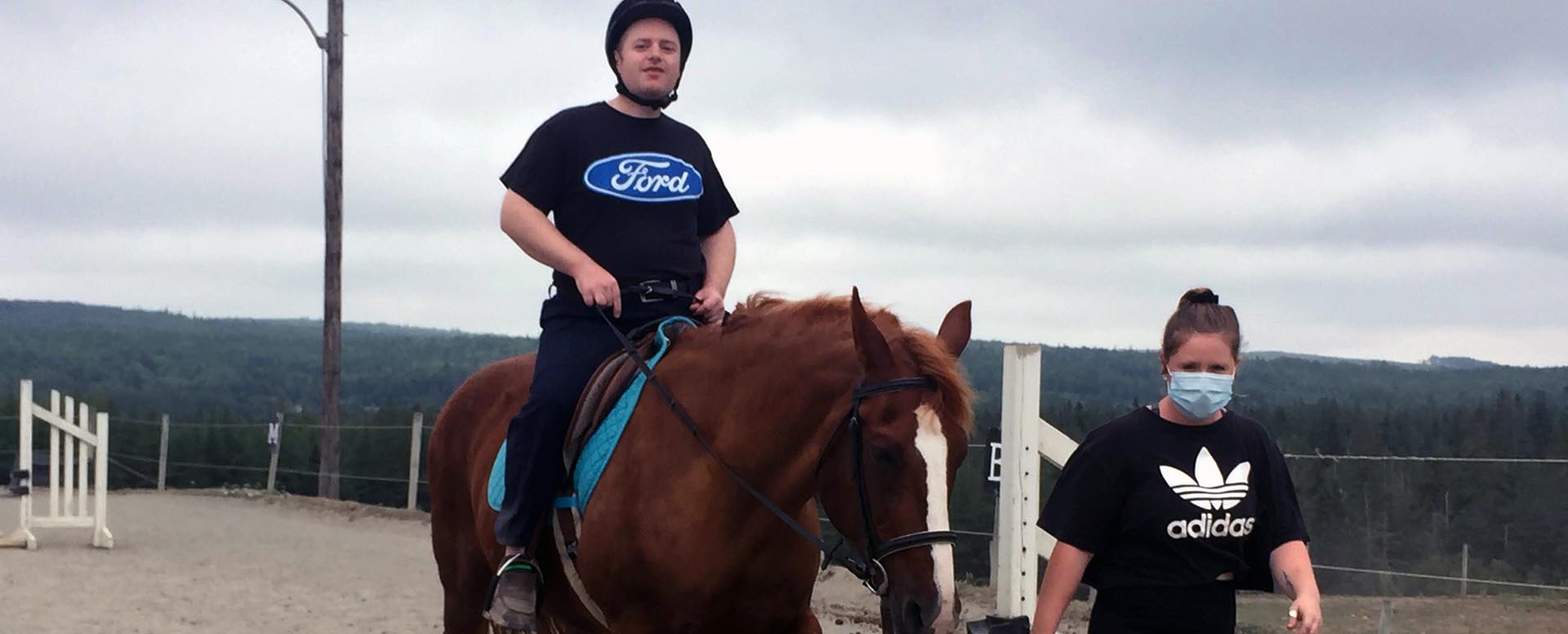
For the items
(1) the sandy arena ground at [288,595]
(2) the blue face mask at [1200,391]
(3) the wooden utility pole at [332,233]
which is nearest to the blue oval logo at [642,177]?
(2) the blue face mask at [1200,391]

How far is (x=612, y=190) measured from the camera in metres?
4.57

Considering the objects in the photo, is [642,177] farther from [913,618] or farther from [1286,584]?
[1286,584]

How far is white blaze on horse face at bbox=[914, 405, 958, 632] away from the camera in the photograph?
323 cm

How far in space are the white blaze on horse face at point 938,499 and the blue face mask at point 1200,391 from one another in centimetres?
51

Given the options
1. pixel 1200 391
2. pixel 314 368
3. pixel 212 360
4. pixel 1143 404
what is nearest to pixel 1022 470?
pixel 1143 404

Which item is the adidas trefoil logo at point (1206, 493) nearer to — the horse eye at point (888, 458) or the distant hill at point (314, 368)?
the horse eye at point (888, 458)

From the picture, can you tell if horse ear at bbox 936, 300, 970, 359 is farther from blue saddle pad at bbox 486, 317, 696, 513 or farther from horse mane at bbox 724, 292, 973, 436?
blue saddle pad at bbox 486, 317, 696, 513

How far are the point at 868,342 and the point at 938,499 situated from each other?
0.43 meters

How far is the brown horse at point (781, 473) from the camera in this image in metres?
3.34

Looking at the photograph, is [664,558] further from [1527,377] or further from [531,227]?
[1527,377]

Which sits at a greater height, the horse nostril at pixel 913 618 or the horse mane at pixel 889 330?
the horse mane at pixel 889 330

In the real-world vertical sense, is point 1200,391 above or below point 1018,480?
above

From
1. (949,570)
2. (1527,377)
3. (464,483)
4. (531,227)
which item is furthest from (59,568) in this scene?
(1527,377)

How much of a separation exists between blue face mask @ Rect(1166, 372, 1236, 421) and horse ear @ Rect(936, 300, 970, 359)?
0.67m
